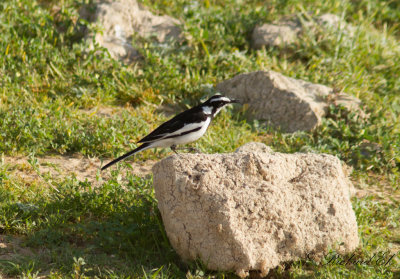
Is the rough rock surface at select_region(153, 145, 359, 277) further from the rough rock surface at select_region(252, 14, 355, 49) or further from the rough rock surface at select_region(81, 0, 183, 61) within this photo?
the rough rock surface at select_region(252, 14, 355, 49)

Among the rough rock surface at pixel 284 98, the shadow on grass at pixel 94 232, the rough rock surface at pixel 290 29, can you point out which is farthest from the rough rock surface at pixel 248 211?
the rough rock surface at pixel 290 29

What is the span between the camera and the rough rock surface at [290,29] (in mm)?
9117

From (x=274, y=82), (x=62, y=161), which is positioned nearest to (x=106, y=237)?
(x=62, y=161)

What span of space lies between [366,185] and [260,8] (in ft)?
14.7

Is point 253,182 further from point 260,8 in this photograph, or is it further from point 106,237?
point 260,8

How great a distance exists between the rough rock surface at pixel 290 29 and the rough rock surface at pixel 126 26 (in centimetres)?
143

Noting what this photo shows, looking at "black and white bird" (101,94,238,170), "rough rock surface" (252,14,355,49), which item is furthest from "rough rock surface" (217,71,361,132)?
"black and white bird" (101,94,238,170)

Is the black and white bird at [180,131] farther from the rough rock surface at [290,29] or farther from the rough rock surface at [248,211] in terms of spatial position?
the rough rock surface at [290,29]

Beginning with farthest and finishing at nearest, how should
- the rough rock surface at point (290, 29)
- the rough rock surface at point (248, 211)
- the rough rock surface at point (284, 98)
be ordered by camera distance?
1. the rough rock surface at point (290, 29)
2. the rough rock surface at point (284, 98)
3. the rough rock surface at point (248, 211)

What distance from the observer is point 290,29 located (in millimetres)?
9297

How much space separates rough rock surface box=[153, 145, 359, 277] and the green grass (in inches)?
7.9

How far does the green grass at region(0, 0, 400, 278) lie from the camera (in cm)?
480

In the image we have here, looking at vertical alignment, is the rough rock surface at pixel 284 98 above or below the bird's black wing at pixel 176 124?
below

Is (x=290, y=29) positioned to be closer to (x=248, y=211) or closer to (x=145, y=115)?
(x=145, y=115)
